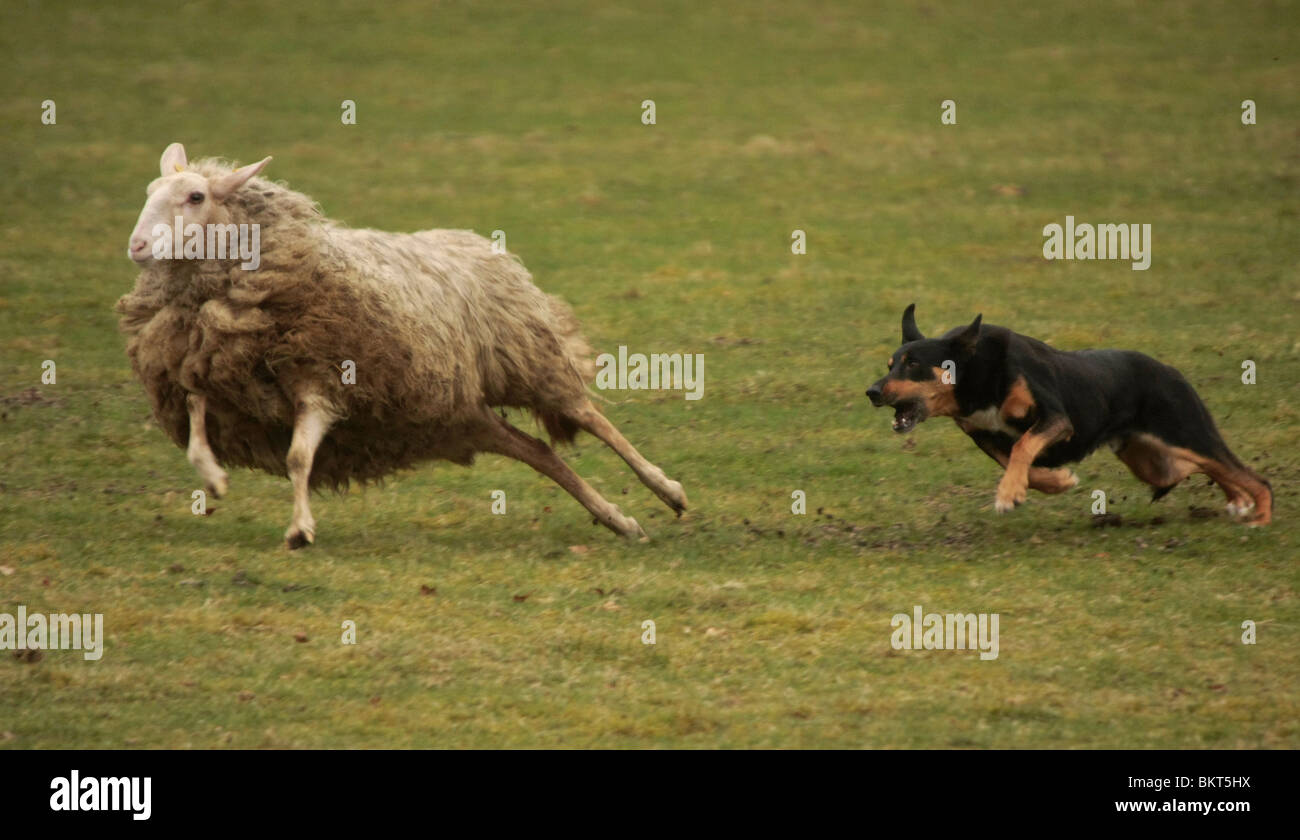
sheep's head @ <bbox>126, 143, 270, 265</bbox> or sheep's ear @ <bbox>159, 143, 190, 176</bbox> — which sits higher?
sheep's ear @ <bbox>159, 143, 190, 176</bbox>

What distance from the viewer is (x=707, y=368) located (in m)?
16.2

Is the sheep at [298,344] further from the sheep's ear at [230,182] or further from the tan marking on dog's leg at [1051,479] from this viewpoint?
the tan marking on dog's leg at [1051,479]

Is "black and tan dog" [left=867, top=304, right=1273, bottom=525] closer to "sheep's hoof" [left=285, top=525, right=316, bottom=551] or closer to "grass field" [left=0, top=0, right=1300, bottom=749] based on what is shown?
"grass field" [left=0, top=0, right=1300, bottom=749]

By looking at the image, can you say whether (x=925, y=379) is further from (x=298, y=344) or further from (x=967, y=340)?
(x=298, y=344)

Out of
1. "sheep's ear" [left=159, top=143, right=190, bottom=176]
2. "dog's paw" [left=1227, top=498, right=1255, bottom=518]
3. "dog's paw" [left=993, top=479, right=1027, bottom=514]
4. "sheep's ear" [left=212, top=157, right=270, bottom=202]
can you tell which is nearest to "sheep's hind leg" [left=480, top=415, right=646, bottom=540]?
"sheep's ear" [left=212, top=157, right=270, bottom=202]

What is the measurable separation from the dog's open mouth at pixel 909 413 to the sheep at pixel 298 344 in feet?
6.03

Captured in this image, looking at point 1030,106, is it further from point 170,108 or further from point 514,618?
point 514,618

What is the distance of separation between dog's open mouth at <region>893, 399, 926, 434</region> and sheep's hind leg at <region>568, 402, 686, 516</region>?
5.25ft

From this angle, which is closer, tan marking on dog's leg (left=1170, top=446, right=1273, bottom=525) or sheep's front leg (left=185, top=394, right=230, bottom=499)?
sheep's front leg (left=185, top=394, right=230, bottom=499)

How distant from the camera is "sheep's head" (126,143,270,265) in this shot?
9766 mm

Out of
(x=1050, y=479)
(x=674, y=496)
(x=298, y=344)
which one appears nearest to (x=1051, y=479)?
(x=1050, y=479)

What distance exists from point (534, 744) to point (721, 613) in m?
2.07

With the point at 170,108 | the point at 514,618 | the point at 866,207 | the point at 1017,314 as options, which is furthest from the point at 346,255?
the point at 170,108

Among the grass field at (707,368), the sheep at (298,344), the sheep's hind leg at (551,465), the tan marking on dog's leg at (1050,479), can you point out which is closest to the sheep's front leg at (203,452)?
the sheep at (298,344)
